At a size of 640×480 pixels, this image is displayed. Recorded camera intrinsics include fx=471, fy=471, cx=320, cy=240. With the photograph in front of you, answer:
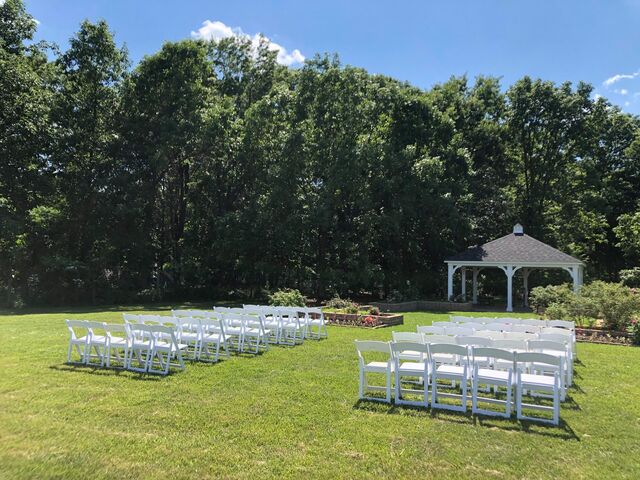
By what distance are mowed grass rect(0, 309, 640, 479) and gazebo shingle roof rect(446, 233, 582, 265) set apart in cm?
1703

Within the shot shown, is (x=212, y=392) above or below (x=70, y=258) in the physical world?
below

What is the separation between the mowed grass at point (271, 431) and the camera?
432cm

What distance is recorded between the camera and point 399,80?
127 ft

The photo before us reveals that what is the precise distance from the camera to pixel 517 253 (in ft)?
81.9

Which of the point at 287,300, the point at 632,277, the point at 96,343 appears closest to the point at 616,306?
the point at 287,300

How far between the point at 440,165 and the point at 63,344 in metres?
23.7

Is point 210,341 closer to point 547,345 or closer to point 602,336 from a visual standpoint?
point 547,345

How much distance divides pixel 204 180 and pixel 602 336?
2619cm

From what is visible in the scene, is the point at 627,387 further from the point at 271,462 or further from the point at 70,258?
the point at 70,258

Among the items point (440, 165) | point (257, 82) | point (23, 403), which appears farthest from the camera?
point (257, 82)

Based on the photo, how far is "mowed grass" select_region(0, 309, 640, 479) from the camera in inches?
170

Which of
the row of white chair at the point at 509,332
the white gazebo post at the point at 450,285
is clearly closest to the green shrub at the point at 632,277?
the white gazebo post at the point at 450,285

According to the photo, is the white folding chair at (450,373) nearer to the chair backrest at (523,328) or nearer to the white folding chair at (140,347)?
the chair backrest at (523,328)

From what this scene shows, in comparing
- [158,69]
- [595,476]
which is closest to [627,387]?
[595,476]
